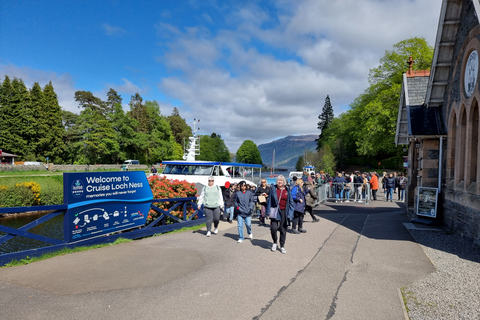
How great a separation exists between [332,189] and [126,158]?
4985 centimetres

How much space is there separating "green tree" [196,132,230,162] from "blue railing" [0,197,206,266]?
92.2 metres

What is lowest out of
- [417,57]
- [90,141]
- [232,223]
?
[232,223]

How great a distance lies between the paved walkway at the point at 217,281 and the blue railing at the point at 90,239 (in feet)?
1.34

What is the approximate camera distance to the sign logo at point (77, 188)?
24.9ft

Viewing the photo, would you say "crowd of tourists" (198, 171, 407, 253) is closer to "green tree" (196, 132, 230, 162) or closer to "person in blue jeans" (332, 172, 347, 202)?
"person in blue jeans" (332, 172, 347, 202)

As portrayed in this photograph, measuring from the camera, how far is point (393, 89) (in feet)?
110

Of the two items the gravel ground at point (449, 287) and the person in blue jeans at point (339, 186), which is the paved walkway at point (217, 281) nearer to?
the gravel ground at point (449, 287)

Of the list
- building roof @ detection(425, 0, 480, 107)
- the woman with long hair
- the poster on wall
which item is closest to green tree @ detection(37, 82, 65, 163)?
the woman with long hair

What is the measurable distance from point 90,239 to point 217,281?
13.1 feet

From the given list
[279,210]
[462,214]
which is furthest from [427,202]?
[279,210]

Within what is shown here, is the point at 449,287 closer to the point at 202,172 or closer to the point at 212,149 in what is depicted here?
the point at 202,172

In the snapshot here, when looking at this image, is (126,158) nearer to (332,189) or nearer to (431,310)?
(332,189)

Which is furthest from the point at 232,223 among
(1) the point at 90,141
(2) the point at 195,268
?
(1) the point at 90,141

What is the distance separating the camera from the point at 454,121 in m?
10.6
